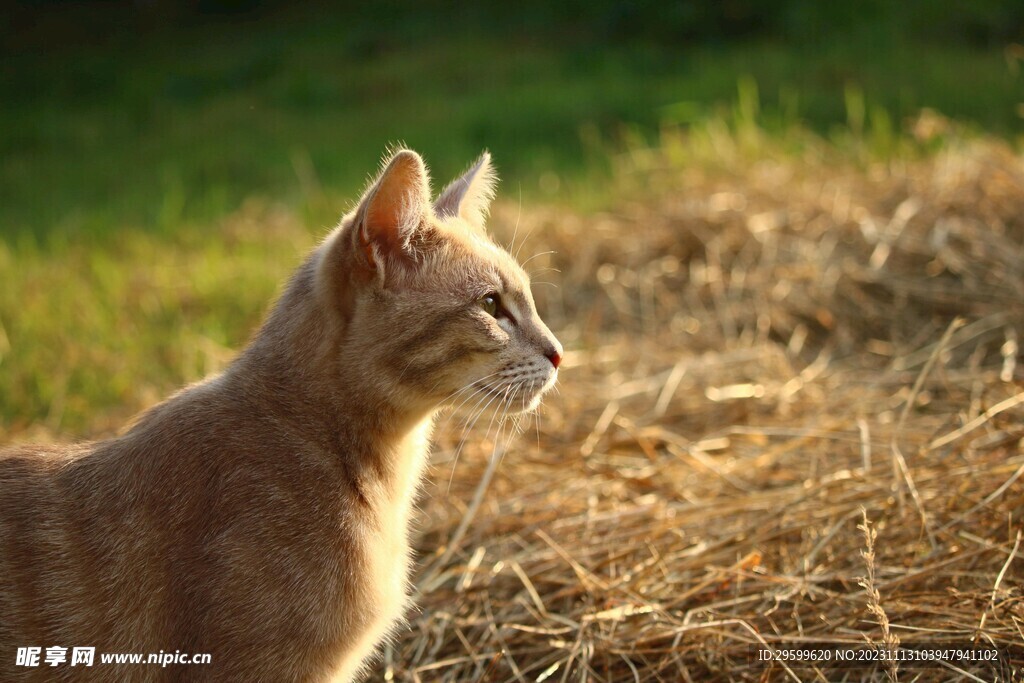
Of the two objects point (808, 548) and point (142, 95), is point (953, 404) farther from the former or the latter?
point (142, 95)

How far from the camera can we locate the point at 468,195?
287 cm

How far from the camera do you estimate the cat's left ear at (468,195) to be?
9.20ft

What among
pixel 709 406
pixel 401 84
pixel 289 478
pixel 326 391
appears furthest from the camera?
pixel 401 84

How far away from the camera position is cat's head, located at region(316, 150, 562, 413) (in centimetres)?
235

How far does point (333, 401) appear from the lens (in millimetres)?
2393

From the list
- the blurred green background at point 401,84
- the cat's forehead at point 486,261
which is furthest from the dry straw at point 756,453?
the blurred green background at point 401,84

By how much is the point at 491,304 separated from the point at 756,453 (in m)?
1.42

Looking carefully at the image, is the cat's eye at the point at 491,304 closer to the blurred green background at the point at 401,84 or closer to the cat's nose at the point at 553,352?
the cat's nose at the point at 553,352

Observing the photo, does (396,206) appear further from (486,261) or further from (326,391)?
(326,391)

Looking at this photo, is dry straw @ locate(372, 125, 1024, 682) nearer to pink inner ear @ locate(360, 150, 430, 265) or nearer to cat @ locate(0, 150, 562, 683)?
cat @ locate(0, 150, 562, 683)

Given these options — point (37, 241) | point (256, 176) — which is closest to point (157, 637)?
point (37, 241)

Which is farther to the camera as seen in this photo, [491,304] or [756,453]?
[756,453]

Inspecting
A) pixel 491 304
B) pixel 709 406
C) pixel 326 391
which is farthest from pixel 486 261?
pixel 709 406

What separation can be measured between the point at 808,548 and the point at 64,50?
1080 cm
